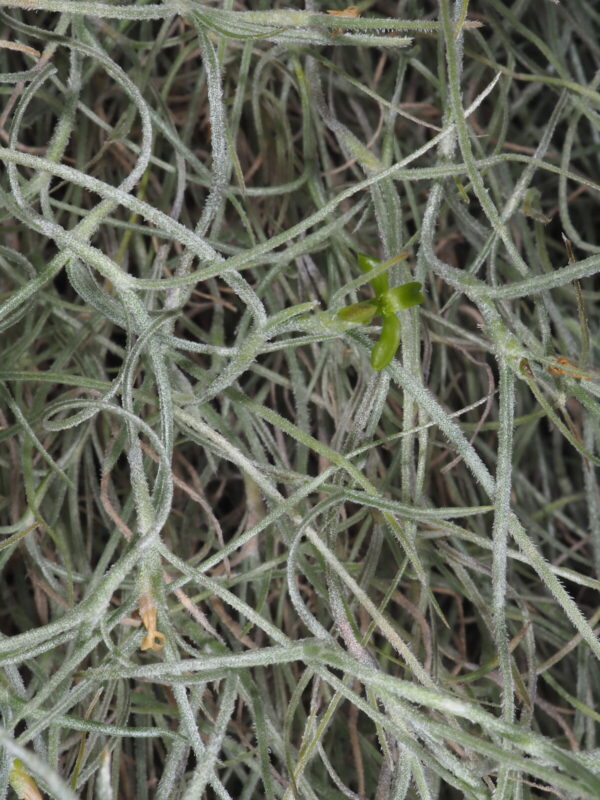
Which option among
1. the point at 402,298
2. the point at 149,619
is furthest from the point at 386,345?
the point at 149,619

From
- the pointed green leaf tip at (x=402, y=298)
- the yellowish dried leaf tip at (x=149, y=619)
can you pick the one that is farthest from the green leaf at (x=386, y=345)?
the yellowish dried leaf tip at (x=149, y=619)

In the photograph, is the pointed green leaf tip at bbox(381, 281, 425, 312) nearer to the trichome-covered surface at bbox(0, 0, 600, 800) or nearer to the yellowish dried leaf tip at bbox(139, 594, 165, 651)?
the trichome-covered surface at bbox(0, 0, 600, 800)

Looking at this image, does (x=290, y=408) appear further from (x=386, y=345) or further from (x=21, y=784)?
(x=21, y=784)

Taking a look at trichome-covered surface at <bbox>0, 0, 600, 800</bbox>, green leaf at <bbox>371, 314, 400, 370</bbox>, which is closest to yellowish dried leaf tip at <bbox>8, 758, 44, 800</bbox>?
trichome-covered surface at <bbox>0, 0, 600, 800</bbox>

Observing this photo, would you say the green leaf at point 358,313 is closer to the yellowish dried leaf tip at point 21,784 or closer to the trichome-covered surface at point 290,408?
the trichome-covered surface at point 290,408

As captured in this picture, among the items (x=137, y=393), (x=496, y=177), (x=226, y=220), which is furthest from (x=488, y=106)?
(x=137, y=393)

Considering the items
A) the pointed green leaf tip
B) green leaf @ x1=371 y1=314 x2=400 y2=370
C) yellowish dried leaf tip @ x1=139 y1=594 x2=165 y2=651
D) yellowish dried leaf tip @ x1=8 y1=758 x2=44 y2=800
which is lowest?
yellowish dried leaf tip @ x1=8 y1=758 x2=44 y2=800

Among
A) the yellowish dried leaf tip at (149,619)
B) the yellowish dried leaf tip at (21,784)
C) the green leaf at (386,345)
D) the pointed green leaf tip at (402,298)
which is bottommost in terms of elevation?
the yellowish dried leaf tip at (21,784)
